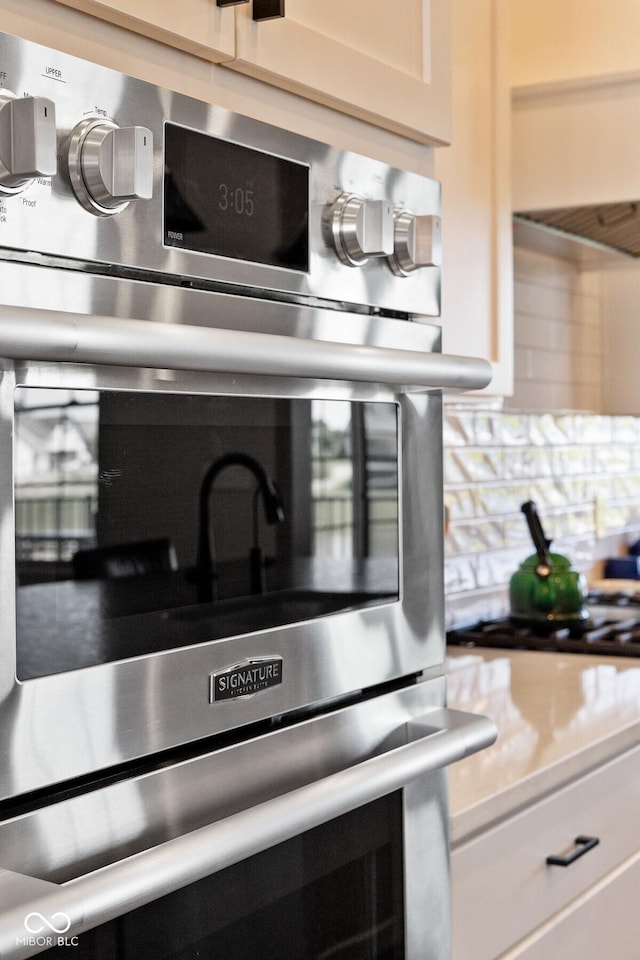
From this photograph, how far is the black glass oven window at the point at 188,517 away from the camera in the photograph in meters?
0.72

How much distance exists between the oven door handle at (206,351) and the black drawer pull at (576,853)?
72cm

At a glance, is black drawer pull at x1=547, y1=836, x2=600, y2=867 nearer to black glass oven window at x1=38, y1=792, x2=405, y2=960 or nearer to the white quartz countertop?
the white quartz countertop

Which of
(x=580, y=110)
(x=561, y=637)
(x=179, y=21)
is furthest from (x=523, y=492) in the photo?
(x=179, y=21)

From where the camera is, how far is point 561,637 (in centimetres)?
227

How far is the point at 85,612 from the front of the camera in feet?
2.47

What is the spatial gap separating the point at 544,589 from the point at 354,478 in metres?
1.43

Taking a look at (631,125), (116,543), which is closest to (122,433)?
(116,543)

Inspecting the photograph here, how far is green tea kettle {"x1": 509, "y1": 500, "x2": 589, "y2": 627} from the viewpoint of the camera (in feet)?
7.72

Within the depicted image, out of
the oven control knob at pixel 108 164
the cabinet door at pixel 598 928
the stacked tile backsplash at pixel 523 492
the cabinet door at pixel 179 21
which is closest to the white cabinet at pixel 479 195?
the stacked tile backsplash at pixel 523 492

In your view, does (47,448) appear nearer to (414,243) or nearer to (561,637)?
(414,243)

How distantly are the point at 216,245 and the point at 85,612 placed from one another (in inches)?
11.4

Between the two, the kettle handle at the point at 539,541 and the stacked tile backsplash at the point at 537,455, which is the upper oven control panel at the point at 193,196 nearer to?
the stacked tile backsplash at the point at 537,455

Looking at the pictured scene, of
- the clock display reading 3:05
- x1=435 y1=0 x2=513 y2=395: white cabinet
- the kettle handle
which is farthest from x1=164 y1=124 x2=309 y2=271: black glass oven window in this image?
the kettle handle

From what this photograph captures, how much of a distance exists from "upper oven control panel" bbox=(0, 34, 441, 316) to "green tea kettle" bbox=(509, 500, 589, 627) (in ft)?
4.44
